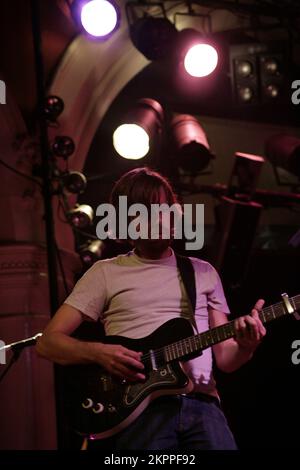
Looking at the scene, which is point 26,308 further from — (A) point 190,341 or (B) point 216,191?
(A) point 190,341

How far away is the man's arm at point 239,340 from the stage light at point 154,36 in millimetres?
2916

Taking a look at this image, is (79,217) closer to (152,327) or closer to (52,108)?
(52,108)

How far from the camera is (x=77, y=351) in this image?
251cm

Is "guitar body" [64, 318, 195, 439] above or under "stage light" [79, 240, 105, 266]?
under

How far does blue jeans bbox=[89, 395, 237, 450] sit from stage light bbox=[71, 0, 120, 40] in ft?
10.1

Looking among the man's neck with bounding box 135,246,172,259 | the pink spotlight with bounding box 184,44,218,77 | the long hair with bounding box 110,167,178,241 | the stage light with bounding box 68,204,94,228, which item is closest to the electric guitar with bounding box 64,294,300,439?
the man's neck with bounding box 135,246,172,259

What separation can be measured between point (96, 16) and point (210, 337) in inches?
117

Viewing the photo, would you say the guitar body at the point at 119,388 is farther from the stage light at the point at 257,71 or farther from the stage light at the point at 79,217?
the stage light at the point at 257,71

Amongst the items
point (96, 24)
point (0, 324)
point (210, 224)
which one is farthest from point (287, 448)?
point (96, 24)

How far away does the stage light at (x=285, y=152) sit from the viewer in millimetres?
5831

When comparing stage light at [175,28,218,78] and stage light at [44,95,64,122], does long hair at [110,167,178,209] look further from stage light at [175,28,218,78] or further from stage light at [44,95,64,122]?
stage light at [175,28,218,78]

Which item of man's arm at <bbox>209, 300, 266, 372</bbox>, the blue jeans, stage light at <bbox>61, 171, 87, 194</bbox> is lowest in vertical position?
the blue jeans

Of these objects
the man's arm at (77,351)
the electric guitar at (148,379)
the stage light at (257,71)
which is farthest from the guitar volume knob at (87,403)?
the stage light at (257,71)

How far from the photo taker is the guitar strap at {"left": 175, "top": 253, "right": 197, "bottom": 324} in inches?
101
